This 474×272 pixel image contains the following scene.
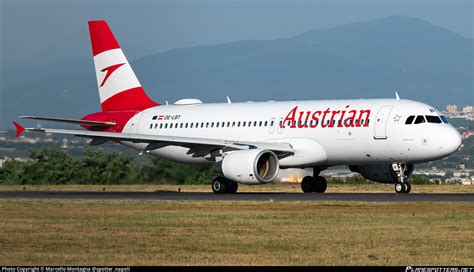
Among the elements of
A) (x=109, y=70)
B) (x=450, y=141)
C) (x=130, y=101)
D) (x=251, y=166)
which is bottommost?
(x=251, y=166)

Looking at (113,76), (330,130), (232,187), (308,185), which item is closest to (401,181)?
(330,130)

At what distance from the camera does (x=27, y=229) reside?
992 inches

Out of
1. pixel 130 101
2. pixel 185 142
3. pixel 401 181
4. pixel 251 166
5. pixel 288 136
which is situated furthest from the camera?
pixel 130 101

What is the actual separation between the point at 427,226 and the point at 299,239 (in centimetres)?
441

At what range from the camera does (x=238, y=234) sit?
24.2 metres

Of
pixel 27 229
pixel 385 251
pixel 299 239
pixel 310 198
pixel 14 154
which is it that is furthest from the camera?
pixel 14 154

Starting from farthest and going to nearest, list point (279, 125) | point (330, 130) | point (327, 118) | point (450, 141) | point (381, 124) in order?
point (279, 125) < point (327, 118) < point (330, 130) < point (381, 124) < point (450, 141)

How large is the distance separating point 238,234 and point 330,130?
1936cm

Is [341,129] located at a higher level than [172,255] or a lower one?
higher

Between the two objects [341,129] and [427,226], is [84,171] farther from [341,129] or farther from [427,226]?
[427,226]

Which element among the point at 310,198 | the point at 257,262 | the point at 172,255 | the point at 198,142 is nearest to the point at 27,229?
the point at 172,255

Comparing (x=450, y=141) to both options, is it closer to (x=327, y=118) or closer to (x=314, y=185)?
(x=327, y=118)

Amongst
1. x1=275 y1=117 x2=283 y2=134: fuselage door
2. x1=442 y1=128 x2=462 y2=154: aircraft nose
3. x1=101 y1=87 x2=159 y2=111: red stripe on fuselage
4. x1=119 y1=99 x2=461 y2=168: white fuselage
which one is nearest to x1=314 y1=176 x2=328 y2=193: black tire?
x1=119 y1=99 x2=461 y2=168: white fuselage

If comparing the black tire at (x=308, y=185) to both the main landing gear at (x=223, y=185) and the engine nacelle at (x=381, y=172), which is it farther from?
the main landing gear at (x=223, y=185)
